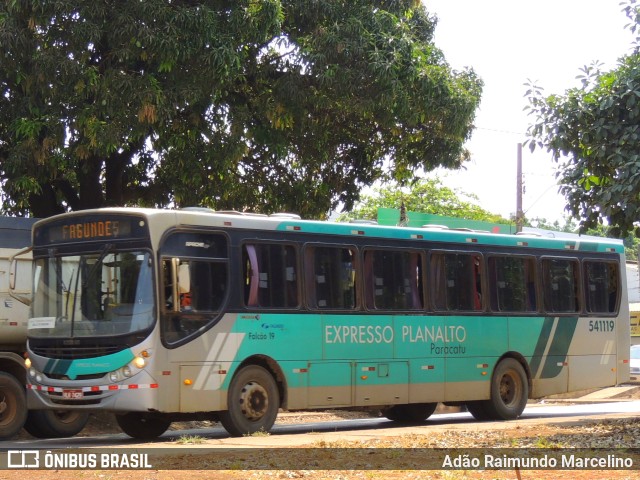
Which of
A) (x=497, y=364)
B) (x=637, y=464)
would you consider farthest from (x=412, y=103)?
(x=637, y=464)

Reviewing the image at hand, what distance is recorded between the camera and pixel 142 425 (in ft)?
54.3

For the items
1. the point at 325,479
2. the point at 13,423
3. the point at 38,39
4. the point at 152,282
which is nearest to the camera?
the point at 325,479

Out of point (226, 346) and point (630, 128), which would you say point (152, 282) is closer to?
point (226, 346)

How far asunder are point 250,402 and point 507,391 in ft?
19.8

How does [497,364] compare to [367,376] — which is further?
[497,364]

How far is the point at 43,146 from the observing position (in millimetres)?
19125

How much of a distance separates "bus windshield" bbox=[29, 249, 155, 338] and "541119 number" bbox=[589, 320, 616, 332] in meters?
9.73

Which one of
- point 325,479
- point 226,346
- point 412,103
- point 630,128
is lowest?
point 325,479

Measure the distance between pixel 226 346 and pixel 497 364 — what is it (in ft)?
20.1

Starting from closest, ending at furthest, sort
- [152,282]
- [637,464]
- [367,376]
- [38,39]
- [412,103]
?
[637,464] → [152,282] → [367,376] → [38,39] → [412,103]

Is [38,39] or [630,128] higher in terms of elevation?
[38,39]

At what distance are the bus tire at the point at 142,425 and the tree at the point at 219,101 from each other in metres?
4.77

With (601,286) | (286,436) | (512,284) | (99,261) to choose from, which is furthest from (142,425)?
(601,286)

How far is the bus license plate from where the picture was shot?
14.8 meters
